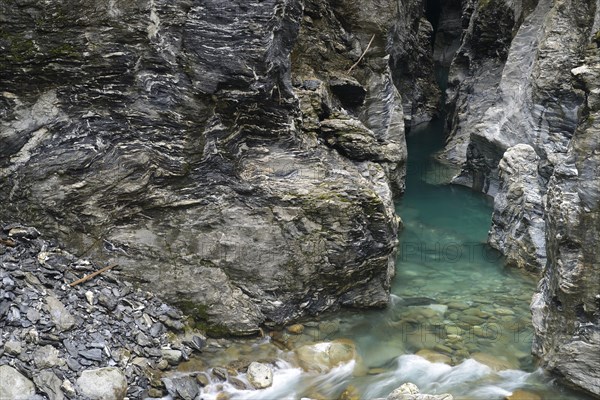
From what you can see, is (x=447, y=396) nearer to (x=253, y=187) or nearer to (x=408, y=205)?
(x=253, y=187)

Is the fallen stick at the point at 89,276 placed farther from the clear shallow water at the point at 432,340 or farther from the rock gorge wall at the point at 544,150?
the rock gorge wall at the point at 544,150

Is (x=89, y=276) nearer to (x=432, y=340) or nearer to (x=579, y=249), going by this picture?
(x=432, y=340)

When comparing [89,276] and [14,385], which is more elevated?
[89,276]

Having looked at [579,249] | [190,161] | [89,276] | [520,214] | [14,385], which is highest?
[190,161]

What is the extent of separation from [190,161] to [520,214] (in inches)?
308

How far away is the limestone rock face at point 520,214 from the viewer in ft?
41.3

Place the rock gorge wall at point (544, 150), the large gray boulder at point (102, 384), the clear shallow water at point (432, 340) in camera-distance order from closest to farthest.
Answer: the large gray boulder at point (102, 384) → the rock gorge wall at point (544, 150) → the clear shallow water at point (432, 340)

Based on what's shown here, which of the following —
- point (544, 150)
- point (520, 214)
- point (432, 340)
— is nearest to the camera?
point (432, 340)

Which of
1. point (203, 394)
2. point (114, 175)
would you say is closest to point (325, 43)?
point (114, 175)

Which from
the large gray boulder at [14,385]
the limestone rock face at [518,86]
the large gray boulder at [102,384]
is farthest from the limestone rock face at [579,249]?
the large gray boulder at [14,385]

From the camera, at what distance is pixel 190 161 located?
925cm

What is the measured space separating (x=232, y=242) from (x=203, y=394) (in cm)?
245

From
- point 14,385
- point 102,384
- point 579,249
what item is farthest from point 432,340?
point 14,385

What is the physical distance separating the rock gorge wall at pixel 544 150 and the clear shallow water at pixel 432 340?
66 cm
